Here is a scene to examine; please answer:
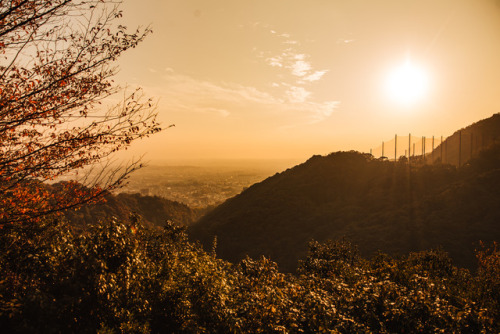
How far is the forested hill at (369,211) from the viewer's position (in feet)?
112

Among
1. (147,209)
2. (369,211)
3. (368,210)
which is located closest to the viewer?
(369,211)

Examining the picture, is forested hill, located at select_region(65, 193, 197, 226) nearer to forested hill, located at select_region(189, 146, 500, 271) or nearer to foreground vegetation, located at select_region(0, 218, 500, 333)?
forested hill, located at select_region(189, 146, 500, 271)

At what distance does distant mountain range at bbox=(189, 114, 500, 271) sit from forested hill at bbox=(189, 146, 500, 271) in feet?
0.36

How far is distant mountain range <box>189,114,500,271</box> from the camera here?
1341 inches

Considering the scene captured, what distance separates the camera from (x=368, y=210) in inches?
1788

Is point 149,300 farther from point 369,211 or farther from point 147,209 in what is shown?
point 147,209

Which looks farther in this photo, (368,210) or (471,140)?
(471,140)

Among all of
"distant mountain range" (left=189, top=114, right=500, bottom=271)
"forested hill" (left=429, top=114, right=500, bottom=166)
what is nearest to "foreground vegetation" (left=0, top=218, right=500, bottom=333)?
"distant mountain range" (left=189, top=114, right=500, bottom=271)

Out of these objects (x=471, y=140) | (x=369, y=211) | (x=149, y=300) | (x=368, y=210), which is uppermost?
(x=471, y=140)

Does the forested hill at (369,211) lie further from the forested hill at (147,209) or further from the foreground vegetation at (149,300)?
the forested hill at (147,209)

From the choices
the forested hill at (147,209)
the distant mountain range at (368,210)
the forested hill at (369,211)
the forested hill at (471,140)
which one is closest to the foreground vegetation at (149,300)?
the forested hill at (369,211)

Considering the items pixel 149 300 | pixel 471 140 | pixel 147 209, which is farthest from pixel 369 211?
pixel 147 209

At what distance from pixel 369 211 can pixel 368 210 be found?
42 cm

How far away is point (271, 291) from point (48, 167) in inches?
299
